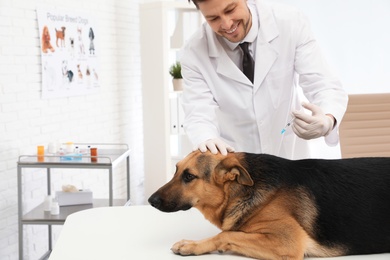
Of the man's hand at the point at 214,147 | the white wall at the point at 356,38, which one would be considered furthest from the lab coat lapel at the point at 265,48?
the white wall at the point at 356,38

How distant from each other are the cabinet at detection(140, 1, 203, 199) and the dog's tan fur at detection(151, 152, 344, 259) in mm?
4055

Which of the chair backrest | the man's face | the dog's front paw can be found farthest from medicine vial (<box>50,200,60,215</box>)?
the dog's front paw

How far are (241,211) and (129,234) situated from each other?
0.40 meters

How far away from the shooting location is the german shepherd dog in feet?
5.49

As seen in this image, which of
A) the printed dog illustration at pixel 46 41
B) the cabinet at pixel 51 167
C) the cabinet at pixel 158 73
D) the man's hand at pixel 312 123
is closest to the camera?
the man's hand at pixel 312 123

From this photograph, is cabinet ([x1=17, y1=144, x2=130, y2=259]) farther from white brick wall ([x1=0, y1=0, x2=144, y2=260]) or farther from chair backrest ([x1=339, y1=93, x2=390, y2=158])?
chair backrest ([x1=339, y1=93, x2=390, y2=158])

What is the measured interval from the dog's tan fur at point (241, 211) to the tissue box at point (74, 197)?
2399 mm

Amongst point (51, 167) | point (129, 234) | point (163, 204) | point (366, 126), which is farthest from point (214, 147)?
point (51, 167)

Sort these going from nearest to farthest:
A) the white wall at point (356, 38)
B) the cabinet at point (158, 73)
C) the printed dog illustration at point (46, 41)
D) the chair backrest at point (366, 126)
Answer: the chair backrest at point (366, 126) → the printed dog illustration at point (46, 41) → the cabinet at point (158, 73) → the white wall at point (356, 38)

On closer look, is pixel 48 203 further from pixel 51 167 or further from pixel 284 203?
pixel 284 203

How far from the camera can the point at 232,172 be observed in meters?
1.74

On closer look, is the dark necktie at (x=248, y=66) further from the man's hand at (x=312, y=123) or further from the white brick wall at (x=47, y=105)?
the white brick wall at (x=47, y=105)

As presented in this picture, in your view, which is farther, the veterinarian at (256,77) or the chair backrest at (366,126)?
the chair backrest at (366,126)

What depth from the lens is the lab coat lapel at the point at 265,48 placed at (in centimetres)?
247
